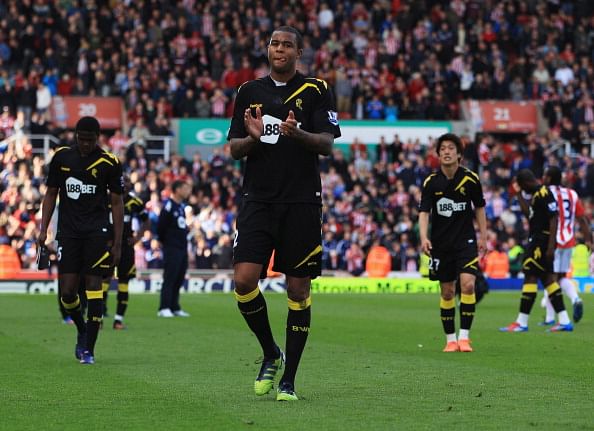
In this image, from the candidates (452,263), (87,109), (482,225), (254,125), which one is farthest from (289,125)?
(87,109)

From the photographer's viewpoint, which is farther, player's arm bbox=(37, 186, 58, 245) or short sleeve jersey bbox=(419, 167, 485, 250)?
short sleeve jersey bbox=(419, 167, 485, 250)

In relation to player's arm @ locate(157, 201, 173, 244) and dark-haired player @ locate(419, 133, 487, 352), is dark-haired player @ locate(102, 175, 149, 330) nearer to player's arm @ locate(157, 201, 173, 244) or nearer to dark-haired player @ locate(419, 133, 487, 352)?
player's arm @ locate(157, 201, 173, 244)

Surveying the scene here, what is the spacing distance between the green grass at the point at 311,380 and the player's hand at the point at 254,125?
1.82 metres

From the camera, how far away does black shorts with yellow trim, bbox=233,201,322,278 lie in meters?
9.12

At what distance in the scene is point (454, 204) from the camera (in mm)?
14227

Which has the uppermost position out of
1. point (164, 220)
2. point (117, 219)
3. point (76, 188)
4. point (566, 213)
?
point (76, 188)

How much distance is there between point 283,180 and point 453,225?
542 centimetres

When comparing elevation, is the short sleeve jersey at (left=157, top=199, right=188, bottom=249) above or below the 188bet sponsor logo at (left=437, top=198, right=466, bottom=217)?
below

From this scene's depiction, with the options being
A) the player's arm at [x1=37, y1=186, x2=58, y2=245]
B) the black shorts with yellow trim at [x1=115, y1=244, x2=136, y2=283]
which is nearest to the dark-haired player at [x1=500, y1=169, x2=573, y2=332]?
the black shorts with yellow trim at [x1=115, y1=244, x2=136, y2=283]

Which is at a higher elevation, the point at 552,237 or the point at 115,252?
the point at 115,252

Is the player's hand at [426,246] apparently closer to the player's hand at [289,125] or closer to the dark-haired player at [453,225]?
the dark-haired player at [453,225]

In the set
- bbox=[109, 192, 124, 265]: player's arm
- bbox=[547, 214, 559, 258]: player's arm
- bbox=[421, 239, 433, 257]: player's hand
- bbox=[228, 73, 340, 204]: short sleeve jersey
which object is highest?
bbox=[228, 73, 340, 204]: short sleeve jersey

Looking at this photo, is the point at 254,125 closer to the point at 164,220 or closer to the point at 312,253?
the point at 312,253

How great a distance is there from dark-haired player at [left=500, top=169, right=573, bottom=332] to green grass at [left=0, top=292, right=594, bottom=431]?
1.26 ft
